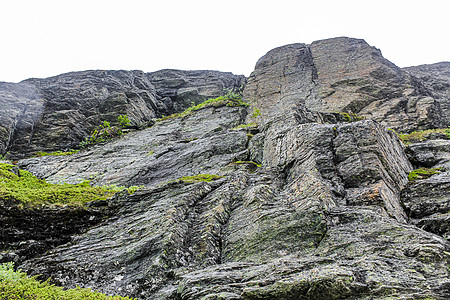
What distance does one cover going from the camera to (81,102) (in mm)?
38281

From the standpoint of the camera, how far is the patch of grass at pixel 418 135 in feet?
79.2

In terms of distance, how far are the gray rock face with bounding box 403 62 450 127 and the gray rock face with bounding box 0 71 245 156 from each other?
29.1 metres

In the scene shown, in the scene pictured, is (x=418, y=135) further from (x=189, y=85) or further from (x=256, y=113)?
(x=189, y=85)

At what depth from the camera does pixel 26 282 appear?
26.5 feet

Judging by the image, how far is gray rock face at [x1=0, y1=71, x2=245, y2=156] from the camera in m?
30.8

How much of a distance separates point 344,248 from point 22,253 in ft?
36.2

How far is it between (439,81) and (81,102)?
164 ft

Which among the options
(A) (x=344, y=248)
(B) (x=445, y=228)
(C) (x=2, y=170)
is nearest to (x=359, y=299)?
(A) (x=344, y=248)

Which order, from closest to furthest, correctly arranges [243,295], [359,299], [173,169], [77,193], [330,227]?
1. [359,299]
2. [243,295]
3. [330,227]
4. [77,193]
5. [173,169]

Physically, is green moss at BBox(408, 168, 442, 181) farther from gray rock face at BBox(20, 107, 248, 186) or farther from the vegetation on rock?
the vegetation on rock

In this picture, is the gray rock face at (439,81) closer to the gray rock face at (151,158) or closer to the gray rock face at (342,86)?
the gray rock face at (342,86)

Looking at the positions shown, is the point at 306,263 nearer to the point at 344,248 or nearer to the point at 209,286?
the point at 344,248

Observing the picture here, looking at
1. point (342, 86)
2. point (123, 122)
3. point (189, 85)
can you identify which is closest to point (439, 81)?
point (342, 86)

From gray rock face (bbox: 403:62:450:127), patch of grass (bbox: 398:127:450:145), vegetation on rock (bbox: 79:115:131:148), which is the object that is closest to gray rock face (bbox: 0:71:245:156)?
vegetation on rock (bbox: 79:115:131:148)
